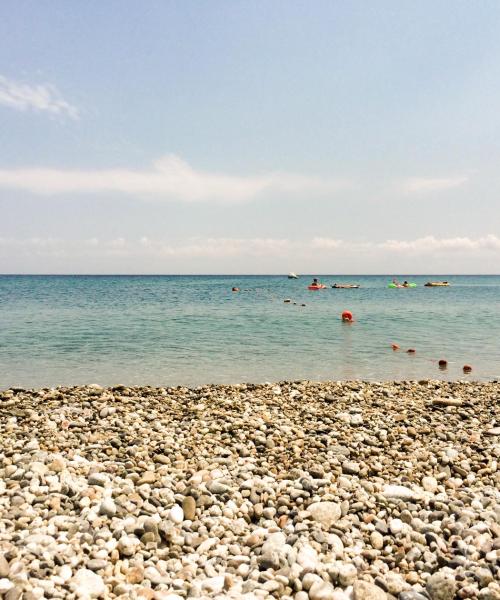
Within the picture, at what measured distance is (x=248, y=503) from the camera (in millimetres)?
5441

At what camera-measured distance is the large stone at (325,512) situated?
507 centimetres

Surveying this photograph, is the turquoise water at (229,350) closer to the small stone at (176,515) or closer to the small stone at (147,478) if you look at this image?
the small stone at (147,478)

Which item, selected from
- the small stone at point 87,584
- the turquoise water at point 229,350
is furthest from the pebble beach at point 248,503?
the turquoise water at point 229,350

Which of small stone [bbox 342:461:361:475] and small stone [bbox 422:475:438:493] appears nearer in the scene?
small stone [bbox 422:475:438:493]

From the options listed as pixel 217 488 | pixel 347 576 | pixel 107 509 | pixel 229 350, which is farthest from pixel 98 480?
pixel 229 350

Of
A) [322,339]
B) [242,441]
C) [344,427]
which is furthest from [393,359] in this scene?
[242,441]

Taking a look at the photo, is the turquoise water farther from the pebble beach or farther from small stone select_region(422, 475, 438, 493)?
small stone select_region(422, 475, 438, 493)

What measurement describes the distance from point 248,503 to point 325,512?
36.4 inches

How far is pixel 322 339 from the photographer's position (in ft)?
70.7

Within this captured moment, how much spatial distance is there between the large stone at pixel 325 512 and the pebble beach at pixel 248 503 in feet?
0.04

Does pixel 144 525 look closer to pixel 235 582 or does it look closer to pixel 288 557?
pixel 235 582

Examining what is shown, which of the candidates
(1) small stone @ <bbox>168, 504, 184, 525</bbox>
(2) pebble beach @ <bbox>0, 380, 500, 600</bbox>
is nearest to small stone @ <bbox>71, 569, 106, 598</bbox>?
(2) pebble beach @ <bbox>0, 380, 500, 600</bbox>

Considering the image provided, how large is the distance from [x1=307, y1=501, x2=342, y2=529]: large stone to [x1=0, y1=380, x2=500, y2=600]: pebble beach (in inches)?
0.5

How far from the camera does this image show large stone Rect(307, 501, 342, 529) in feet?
16.6
